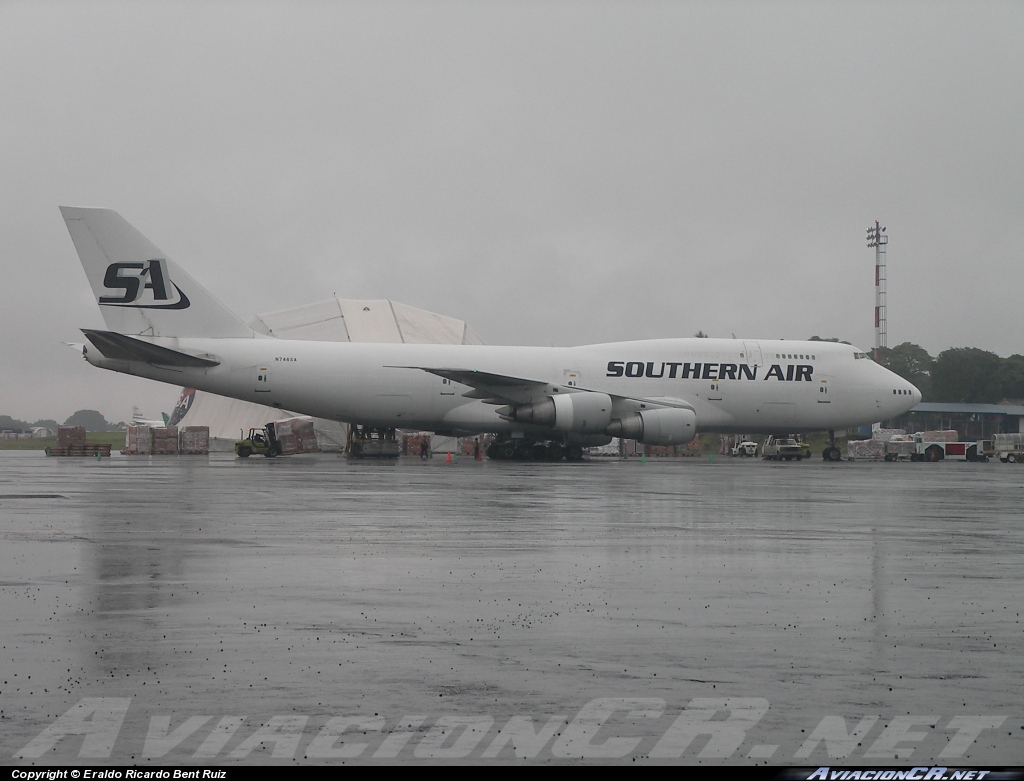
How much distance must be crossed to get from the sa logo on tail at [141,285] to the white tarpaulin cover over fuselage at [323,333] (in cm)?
2399

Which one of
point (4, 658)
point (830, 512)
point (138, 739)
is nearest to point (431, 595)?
point (4, 658)

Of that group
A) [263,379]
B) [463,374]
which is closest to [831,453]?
[463,374]

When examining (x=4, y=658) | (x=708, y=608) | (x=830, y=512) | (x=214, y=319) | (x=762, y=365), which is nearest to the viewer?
(x=4, y=658)

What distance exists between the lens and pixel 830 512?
56.1 ft

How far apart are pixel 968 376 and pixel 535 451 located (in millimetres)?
76341

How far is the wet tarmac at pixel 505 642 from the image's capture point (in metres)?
4.64

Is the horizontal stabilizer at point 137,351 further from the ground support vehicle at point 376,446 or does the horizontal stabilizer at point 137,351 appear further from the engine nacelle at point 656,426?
the engine nacelle at point 656,426

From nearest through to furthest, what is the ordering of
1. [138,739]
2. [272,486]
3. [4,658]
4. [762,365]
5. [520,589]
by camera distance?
[138,739] → [4,658] → [520,589] → [272,486] → [762,365]

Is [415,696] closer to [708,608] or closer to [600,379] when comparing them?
[708,608]

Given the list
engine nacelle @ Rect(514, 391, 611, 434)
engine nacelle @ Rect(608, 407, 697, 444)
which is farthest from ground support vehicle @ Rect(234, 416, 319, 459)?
engine nacelle @ Rect(608, 407, 697, 444)

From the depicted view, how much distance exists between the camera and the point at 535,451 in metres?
40.0

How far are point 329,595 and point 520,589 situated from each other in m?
1.58

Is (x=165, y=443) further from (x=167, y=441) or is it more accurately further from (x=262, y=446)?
(x=262, y=446)

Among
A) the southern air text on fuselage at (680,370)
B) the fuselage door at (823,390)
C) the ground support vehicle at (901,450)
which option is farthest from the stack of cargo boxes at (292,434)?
the ground support vehicle at (901,450)
